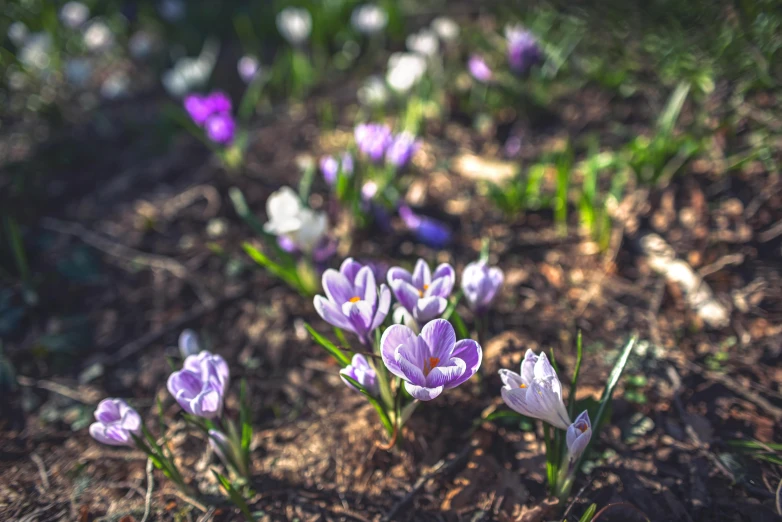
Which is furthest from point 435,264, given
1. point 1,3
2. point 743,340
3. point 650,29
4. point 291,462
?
point 1,3

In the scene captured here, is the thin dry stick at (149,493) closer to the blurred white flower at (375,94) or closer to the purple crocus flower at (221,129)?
the purple crocus flower at (221,129)

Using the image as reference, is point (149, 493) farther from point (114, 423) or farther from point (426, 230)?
point (426, 230)

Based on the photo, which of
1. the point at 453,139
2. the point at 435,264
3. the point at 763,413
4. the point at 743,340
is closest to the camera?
the point at 763,413

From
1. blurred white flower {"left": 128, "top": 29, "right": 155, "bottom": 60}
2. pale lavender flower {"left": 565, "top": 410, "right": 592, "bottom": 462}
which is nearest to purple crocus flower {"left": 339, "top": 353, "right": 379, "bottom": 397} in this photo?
pale lavender flower {"left": 565, "top": 410, "right": 592, "bottom": 462}

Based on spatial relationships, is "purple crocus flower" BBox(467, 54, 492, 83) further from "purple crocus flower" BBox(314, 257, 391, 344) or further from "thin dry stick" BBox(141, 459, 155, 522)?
"thin dry stick" BBox(141, 459, 155, 522)

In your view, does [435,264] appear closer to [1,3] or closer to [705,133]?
[705,133]

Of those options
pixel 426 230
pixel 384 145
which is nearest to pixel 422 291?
pixel 426 230
